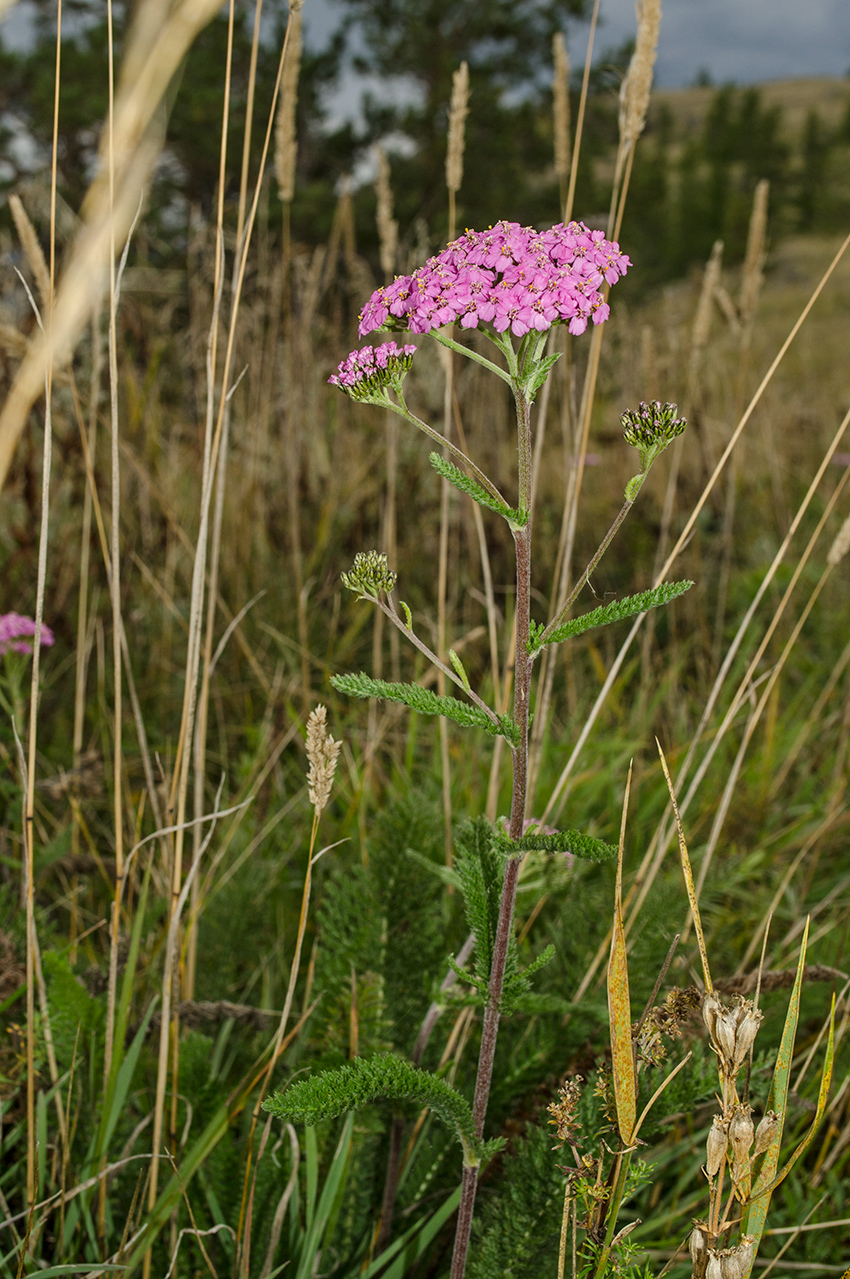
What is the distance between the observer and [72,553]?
2449mm

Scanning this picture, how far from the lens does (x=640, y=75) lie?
138 centimetres

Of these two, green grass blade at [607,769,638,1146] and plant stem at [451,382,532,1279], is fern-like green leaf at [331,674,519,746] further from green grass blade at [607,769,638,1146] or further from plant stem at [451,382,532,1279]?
green grass blade at [607,769,638,1146]

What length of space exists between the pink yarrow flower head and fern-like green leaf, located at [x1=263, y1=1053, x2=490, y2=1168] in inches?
23.9

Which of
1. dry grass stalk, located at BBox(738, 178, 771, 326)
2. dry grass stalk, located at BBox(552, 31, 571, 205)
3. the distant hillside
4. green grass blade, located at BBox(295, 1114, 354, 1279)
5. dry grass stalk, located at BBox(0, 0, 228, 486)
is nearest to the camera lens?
dry grass stalk, located at BBox(0, 0, 228, 486)

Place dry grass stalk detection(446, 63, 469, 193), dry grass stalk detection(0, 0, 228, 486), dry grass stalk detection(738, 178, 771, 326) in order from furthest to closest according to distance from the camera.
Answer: dry grass stalk detection(738, 178, 771, 326) → dry grass stalk detection(446, 63, 469, 193) → dry grass stalk detection(0, 0, 228, 486)

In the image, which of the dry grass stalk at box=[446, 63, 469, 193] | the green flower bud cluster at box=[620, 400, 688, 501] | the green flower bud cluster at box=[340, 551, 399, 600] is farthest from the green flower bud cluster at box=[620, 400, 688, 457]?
the dry grass stalk at box=[446, 63, 469, 193]

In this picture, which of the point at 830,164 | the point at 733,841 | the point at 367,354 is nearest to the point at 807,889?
the point at 733,841

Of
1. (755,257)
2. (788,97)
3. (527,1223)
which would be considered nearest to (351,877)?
(527,1223)

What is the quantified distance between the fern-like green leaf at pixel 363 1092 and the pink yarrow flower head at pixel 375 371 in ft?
1.99

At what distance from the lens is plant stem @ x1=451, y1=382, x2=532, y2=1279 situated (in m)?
0.78

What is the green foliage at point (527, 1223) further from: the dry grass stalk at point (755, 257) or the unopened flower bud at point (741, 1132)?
the dry grass stalk at point (755, 257)

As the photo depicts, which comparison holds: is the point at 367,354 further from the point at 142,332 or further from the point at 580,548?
the point at 580,548

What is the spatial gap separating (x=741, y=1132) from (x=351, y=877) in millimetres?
1153

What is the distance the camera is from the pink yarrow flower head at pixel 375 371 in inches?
32.9
